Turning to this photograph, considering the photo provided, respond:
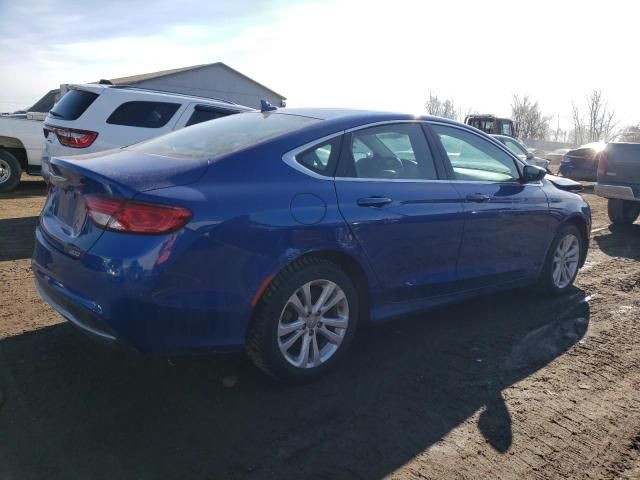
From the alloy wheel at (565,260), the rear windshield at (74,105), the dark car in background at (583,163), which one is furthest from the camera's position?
the dark car in background at (583,163)

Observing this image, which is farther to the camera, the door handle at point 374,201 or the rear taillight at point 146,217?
the door handle at point 374,201

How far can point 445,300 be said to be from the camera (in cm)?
404

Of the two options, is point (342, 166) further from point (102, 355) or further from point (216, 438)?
point (102, 355)

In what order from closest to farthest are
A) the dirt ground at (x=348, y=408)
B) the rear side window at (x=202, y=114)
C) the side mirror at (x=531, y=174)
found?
the dirt ground at (x=348, y=408), the side mirror at (x=531, y=174), the rear side window at (x=202, y=114)

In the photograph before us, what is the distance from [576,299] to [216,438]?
3.91 metres

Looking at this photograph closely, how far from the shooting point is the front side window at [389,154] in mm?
3516

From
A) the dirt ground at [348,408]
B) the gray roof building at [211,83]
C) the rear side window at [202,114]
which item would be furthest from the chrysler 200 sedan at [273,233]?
the gray roof building at [211,83]

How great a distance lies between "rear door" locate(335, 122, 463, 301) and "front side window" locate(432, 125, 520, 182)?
224 millimetres

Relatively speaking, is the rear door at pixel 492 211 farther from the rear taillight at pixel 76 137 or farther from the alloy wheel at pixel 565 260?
the rear taillight at pixel 76 137

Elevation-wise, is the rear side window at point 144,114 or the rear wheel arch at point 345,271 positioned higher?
the rear side window at point 144,114

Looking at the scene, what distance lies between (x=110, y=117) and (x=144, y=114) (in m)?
0.51

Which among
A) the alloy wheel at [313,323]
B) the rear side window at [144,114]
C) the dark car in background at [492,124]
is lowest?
the alloy wheel at [313,323]

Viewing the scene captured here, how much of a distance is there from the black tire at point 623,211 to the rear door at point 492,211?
5460 millimetres

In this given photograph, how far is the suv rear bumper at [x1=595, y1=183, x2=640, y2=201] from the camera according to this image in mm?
8570
